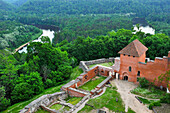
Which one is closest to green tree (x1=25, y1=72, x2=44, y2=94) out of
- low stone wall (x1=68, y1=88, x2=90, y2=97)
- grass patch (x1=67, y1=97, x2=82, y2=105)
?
low stone wall (x1=68, y1=88, x2=90, y2=97)

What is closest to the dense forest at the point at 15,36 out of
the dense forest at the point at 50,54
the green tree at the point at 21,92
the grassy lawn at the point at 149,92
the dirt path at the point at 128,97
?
the dense forest at the point at 50,54


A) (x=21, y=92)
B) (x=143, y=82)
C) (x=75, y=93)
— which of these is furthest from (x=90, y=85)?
(x=21, y=92)

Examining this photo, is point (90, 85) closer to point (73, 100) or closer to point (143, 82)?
point (73, 100)

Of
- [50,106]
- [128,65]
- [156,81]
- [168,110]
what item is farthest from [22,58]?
[168,110]

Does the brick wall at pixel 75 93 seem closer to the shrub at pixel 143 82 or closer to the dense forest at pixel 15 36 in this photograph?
the shrub at pixel 143 82

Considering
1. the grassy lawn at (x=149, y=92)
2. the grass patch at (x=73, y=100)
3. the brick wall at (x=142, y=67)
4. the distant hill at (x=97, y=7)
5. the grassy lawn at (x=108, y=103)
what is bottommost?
the grass patch at (x=73, y=100)

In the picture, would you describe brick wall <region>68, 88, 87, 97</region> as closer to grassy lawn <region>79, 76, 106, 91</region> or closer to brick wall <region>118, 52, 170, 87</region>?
grassy lawn <region>79, 76, 106, 91</region>

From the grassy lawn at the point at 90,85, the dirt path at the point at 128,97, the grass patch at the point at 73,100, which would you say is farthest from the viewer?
the grassy lawn at the point at 90,85
